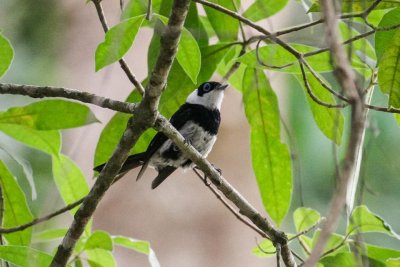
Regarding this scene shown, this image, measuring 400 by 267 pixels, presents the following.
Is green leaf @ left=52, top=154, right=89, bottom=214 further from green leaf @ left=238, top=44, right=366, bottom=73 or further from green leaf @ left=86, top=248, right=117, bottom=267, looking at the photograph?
green leaf @ left=238, top=44, right=366, bottom=73

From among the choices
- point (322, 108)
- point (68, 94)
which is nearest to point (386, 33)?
point (322, 108)

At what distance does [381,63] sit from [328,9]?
1.16 meters

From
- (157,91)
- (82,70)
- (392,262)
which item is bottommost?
(392,262)

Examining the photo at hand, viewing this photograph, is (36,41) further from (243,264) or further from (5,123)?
(5,123)

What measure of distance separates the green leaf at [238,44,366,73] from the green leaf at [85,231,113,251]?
0.70 metres

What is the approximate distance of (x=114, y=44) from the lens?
1.89 m

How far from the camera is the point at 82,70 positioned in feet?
18.1

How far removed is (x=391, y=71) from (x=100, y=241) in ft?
3.42

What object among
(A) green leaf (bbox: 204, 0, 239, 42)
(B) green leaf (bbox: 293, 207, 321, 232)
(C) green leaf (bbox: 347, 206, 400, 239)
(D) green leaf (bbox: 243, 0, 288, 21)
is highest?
(D) green leaf (bbox: 243, 0, 288, 21)

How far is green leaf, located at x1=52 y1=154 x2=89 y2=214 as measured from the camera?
246cm

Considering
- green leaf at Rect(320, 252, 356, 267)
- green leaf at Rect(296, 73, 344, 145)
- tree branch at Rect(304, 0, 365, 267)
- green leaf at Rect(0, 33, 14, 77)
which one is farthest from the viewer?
green leaf at Rect(296, 73, 344, 145)

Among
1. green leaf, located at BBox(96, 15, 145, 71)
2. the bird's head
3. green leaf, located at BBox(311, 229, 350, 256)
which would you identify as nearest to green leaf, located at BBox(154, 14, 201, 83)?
green leaf, located at BBox(96, 15, 145, 71)

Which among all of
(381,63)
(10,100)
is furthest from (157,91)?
(10,100)

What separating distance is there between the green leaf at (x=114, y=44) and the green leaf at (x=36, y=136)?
0.48m
